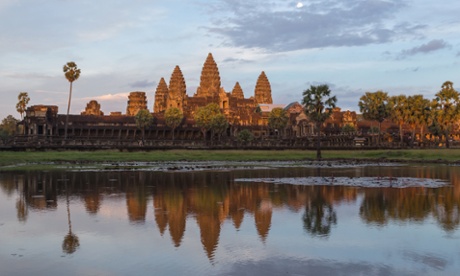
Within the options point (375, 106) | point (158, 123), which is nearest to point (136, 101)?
point (158, 123)

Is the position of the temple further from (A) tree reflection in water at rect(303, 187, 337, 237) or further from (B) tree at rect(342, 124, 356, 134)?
(A) tree reflection in water at rect(303, 187, 337, 237)

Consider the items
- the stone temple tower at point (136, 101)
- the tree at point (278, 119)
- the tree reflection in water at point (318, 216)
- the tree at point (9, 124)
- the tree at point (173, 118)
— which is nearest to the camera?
the tree reflection in water at point (318, 216)

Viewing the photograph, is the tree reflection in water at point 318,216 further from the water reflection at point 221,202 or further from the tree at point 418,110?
the tree at point 418,110

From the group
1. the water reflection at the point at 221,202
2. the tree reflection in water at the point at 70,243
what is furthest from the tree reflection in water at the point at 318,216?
the tree reflection in water at the point at 70,243

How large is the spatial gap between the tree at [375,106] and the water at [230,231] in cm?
7669

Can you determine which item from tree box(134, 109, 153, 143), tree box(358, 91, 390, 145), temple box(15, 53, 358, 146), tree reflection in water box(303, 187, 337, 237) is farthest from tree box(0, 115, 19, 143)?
tree reflection in water box(303, 187, 337, 237)

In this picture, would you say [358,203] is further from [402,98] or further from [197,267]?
[402,98]

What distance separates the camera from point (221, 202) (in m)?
24.2

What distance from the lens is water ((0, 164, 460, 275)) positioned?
1270cm

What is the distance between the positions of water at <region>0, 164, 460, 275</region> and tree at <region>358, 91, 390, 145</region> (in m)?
76.7

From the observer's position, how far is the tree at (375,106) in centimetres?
10481

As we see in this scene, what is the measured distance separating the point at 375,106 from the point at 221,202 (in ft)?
283

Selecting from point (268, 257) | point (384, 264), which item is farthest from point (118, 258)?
point (384, 264)

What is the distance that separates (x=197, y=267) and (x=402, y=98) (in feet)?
320
